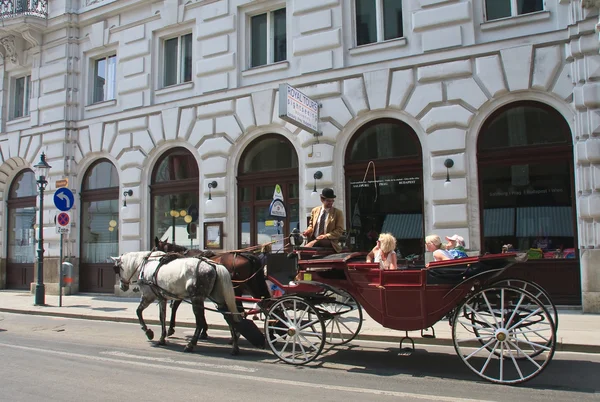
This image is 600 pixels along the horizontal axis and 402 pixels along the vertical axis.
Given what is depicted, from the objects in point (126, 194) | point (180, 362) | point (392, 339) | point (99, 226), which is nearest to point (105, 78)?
point (126, 194)

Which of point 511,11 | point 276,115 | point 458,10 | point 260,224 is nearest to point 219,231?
point 260,224

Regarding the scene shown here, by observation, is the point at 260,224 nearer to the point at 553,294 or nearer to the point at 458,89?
the point at 458,89

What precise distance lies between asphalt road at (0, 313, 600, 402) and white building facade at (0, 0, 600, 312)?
5.00 m

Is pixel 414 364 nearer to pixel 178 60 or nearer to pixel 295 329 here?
pixel 295 329

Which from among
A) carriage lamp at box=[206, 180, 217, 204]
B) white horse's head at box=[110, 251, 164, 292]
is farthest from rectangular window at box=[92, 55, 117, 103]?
white horse's head at box=[110, 251, 164, 292]

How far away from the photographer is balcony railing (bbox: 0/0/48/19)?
18.6 meters

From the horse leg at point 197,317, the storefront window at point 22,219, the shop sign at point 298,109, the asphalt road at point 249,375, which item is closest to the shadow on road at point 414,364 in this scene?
the asphalt road at point 249,375

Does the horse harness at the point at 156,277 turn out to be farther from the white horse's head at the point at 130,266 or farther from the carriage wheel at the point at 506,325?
the carriage wheel at the point at 506,325

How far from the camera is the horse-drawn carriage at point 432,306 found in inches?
233

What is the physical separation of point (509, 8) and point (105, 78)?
13.3 meters

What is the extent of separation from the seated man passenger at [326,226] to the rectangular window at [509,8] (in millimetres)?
7427

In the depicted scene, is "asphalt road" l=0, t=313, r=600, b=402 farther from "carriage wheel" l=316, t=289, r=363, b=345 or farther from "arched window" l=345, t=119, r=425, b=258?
"arched window" l=345, t=119, r=425, b=258

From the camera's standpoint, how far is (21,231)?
19.9 meters

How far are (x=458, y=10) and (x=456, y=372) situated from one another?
30.3 feet
